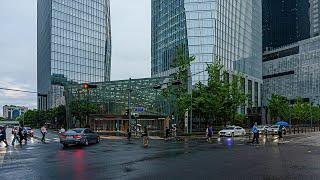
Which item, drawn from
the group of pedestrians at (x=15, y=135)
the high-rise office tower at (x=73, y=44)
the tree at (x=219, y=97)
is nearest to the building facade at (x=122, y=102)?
the tree at (x=219, y=97)

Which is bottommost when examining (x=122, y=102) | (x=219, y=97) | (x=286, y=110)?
(x=286, y=110)

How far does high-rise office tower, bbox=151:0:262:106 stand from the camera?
110 metres

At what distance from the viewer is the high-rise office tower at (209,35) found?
4326 inches

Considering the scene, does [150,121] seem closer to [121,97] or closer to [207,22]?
[121,97]

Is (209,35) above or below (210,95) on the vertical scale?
above

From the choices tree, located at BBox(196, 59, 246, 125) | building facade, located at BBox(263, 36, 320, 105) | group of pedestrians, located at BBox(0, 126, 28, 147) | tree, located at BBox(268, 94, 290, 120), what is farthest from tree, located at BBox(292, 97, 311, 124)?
group of pedestrians, located at BBox(0, 126, 28, 147)

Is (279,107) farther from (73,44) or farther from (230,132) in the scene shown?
(73,44)

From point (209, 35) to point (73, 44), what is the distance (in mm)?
52878

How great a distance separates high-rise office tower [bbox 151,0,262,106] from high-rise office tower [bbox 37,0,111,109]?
2530 cm

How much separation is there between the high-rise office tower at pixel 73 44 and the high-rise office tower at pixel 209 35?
25296 mm

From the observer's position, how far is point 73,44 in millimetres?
141625

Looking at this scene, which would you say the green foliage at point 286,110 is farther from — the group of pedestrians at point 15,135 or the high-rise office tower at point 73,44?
the group of pedestrians at point 15,135

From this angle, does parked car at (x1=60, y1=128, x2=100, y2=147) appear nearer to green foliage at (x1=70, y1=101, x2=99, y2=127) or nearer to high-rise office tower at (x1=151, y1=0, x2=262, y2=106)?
green foliage at (x1=70, y1=101, x2=99, y2=127)

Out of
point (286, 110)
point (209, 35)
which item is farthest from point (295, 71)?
point (286, 110)
